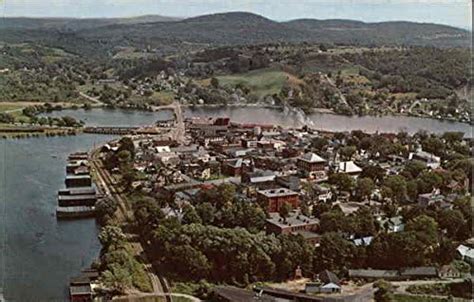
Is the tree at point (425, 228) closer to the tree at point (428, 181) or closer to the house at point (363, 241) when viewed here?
the house at point (363, 241)

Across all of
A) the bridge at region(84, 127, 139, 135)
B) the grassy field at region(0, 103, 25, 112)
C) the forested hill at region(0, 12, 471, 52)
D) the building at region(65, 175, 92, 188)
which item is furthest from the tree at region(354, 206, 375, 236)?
the forested hill at region(0, 12, 471, 52)

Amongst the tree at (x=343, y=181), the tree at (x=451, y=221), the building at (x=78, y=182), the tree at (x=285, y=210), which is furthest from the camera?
the building at (x=78, y=182)

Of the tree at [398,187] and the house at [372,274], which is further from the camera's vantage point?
the tree at [398,187]

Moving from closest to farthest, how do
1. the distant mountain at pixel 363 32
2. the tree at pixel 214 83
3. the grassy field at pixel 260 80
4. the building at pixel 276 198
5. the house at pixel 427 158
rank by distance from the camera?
1. the building at pixel 276 198
2. the house at pixel 427 158
3. the grassy field at pixel 260 80
4. the tree at pixel 214 83
5. the distant mountain at pixel 363 32

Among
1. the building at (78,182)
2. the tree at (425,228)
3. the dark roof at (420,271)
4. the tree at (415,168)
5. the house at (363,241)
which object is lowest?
the dark roof at (420,271)

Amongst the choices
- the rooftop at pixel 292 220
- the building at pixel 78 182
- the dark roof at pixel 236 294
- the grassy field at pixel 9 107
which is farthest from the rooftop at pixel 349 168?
the grassy field at pixel 9 107

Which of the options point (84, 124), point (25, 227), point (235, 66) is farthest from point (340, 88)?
point (25, 227)
